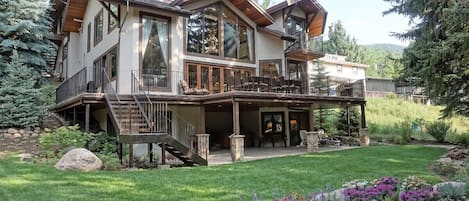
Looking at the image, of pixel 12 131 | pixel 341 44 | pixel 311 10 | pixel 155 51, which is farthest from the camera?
pixel 341 44

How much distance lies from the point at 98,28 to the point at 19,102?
4.67 meters

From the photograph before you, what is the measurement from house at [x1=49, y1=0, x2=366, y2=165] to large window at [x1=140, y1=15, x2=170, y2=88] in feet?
0.13

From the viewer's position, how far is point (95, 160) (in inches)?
388

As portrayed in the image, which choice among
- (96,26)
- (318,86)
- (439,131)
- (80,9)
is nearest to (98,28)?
(96,26)

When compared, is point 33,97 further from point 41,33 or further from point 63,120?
point 41,33

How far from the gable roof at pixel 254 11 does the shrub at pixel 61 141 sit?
9.34 meters

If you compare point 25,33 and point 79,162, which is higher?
point 25,33

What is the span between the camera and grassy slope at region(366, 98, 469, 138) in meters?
23.2

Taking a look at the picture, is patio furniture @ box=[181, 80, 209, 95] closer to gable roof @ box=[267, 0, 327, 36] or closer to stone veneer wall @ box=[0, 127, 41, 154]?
stone veneer wall @ box=[0, 127, 41, 154]

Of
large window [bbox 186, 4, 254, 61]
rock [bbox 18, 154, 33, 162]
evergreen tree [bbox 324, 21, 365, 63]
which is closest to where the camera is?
rock [bbox 18, 154, 33, 162]

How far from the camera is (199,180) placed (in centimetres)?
813

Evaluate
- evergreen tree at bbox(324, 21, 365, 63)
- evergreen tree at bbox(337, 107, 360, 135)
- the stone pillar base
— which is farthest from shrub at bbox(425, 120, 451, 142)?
evergreen tree at bbox(324, 21, 365, 63)

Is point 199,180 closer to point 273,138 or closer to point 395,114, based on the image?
point 273,138

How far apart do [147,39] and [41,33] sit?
8.55 meters
